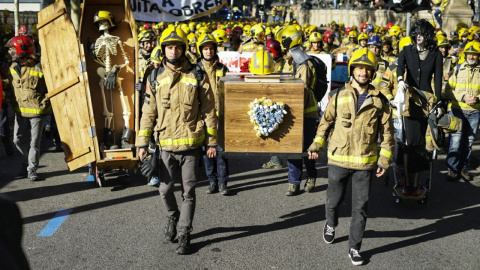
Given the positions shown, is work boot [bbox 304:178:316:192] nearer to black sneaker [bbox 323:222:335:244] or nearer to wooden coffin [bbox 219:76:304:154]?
wooden coffin [bbox 219:76:304:154]

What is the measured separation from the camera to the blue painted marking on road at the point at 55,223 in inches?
248

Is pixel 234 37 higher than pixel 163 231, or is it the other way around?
pixel 234 37

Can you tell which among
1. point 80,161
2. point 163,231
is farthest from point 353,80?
point 80,161

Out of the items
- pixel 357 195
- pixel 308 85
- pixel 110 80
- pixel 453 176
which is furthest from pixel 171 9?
pixel 453 176

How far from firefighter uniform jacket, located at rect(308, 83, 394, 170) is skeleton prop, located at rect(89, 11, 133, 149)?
11.9 feet

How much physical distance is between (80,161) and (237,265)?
10.7 feet

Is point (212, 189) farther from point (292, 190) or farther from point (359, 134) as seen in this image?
point (359, 134)

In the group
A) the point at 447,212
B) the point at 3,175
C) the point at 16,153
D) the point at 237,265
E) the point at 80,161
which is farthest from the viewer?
the point at 16,153

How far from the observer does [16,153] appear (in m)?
10.3

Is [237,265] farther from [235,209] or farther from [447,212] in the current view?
[447,212]

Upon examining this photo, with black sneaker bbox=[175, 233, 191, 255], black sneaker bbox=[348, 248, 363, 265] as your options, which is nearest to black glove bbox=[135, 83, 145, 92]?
black sneaker bbox=[175, 233, 191, 255]

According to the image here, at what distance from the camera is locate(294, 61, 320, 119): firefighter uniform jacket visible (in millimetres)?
7314

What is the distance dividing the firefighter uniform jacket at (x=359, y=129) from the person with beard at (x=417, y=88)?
153 centimetres

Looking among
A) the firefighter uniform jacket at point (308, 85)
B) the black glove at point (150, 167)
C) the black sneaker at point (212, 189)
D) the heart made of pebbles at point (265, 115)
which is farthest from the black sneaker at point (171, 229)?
the firefighter uniform jacket at point (308, 85)
